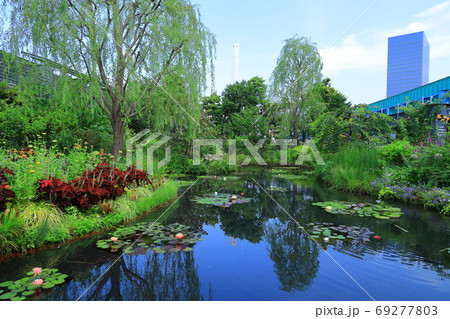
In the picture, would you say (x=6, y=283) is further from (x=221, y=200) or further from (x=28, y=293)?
(x=221, y=200)

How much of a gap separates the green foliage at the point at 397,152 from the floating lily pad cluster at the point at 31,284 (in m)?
8.26

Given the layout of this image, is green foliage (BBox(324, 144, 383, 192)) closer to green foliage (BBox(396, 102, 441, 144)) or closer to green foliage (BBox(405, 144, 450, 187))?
green foliage (BBox(405, 144, 450, 187))

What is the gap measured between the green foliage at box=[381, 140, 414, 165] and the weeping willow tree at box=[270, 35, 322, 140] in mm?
8277

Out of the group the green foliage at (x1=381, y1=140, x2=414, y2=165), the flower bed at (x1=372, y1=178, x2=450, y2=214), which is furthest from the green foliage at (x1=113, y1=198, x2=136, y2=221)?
the green foliage at (x1=381, y1=140, x2=414, y2=165)

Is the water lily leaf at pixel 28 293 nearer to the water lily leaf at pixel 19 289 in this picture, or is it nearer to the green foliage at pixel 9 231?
the water lily leaf at pixel 19 289

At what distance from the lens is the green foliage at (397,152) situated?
24.3 feet

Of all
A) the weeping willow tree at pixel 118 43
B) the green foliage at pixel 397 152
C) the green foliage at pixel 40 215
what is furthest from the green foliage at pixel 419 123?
the green foliage at pixel 40 215

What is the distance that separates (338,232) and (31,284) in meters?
3.76

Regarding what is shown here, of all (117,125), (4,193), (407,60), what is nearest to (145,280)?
(4,193)

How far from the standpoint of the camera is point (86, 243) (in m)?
3.42

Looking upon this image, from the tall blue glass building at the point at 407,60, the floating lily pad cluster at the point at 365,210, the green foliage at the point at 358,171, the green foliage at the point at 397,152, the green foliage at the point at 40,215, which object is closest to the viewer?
the green foliage at the point at 40,215

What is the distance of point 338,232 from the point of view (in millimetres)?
3953

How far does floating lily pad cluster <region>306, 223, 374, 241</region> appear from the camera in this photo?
3714 millimetres
